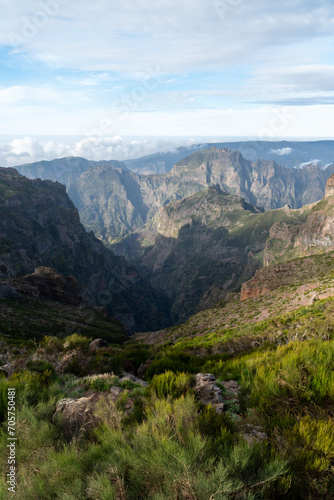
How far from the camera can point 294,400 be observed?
617 centimetres

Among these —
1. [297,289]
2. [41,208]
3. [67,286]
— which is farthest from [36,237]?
[297,289]

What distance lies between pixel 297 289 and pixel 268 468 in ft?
129

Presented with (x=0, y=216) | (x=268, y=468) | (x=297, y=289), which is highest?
(x=0, y=216)

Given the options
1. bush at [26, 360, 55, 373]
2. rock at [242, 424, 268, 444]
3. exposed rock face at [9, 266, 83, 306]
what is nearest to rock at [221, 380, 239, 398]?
rock at [242, 424, 268, 444]

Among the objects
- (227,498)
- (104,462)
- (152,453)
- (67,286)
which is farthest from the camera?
(67,286)

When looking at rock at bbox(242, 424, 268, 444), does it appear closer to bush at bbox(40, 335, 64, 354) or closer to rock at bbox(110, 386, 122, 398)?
rock at bbox(110, 386, 122, 398)

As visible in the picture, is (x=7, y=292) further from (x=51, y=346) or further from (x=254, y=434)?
(x=254, y=434)

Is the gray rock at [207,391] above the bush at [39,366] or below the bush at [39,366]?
above

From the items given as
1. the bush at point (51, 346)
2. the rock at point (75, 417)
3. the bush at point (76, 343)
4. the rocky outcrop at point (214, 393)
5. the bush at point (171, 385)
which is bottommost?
the bush at point (76, 343)

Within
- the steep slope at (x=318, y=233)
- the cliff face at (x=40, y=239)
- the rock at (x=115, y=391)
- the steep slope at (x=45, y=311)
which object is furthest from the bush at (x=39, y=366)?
the steep slope at (x=318, y=233)

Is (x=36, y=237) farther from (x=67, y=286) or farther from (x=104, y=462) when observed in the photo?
(x=104, y=462)

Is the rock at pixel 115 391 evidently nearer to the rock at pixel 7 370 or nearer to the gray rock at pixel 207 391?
the gray rock at pixel 207 391

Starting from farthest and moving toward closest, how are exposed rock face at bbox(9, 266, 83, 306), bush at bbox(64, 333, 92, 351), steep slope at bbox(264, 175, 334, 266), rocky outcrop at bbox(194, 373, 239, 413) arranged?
steep slope at bbox(264, 175, 334, 266), exposed rock face at bbox(9, 266, 83, 306), bush at bbox(64, 333, 92, 351), rocky outcrop at bbox(194, 373, 239, 413)

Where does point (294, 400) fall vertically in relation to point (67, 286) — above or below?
above
